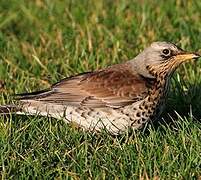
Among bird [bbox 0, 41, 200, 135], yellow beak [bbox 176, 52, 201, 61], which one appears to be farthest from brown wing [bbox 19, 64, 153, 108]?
yellow beak [bbox 176, 52, 201, 61]

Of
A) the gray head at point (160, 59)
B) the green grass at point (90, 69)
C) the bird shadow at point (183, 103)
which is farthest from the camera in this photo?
the bird shadow at point (183, 103)

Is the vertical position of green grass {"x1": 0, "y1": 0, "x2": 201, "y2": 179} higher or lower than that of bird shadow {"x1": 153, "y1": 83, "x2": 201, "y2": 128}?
higher

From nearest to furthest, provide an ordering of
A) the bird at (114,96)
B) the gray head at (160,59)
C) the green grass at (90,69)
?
the green grass at (90,69)
the bird at (114,96)
the gray head at (160,59)

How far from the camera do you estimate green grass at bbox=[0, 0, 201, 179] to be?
5.55 meters

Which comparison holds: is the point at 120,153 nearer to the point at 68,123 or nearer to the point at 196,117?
the point at 68,123

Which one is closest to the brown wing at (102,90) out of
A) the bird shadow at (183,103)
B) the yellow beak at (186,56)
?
the yellow beak at (186,56)

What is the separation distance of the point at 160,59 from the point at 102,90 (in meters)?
0.61

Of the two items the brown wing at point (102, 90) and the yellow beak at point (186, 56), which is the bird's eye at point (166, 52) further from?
the brown wing at point (102, 90)

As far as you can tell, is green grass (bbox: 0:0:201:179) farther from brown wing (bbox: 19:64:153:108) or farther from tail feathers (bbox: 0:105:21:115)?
brown wing (bbox: 19:64:153:108)

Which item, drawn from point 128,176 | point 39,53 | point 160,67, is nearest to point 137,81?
point 160,67

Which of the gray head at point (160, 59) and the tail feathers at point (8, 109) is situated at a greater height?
the gray head at point (160, 59)

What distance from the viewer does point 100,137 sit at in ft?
20.4

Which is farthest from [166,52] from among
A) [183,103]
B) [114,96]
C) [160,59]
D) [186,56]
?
[183,103]

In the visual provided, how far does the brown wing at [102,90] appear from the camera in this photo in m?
6.43
